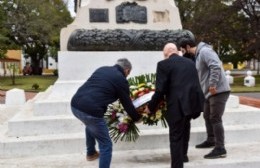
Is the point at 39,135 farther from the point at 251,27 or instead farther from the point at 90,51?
the point at 251,27

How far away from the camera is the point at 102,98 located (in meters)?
5.07

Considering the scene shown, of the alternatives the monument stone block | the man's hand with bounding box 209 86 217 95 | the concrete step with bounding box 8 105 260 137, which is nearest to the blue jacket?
the man's hand with bounding box 209 86 217 95

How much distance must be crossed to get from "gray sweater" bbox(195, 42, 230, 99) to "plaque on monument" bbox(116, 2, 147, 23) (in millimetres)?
3272

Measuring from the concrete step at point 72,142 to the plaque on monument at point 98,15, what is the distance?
304 cm

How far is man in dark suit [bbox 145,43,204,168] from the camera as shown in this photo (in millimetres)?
5203

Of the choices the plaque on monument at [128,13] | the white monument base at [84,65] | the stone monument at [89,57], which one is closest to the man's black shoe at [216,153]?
the stone monument at [89,57]

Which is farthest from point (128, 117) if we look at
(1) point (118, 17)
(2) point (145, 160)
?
(1) point (118, 17)

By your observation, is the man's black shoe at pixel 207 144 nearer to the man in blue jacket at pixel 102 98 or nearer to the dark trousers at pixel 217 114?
the dark trousers at pixel 217 114

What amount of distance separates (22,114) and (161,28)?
3.51 m

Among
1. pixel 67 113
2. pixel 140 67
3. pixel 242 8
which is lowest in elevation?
pixel 67 113

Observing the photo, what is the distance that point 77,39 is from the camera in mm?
8445

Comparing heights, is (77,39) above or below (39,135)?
above

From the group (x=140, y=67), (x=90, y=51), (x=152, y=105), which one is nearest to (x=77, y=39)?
(x=90, y=51)

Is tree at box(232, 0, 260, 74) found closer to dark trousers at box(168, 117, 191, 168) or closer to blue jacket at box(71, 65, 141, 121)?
dark trousers at box(168, 117, 191, 168)
